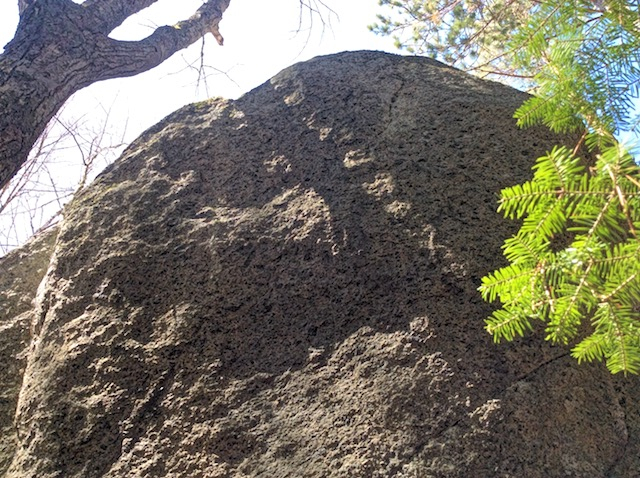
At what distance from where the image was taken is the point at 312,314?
1.73 meters

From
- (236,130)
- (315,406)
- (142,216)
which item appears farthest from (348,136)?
(315,406)

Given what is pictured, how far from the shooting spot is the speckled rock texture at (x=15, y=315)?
1933 mm

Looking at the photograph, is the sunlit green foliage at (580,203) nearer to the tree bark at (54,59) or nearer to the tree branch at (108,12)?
the tree bark at (54,59)

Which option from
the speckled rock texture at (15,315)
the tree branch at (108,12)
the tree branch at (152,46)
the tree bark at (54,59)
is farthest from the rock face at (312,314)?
the tree branch at (108,12)

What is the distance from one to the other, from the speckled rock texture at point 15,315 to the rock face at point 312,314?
0.38 ft

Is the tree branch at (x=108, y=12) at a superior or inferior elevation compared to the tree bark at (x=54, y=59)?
superior

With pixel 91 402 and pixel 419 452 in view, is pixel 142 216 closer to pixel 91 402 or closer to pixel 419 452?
pixel 91 402

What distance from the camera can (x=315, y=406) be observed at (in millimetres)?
1527

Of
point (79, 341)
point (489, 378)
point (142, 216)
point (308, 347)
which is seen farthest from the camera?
point (142, 216)

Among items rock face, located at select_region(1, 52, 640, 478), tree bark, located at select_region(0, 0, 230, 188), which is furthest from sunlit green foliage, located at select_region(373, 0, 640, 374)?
tree bark, located at select_region(0, 0, 230, 188)

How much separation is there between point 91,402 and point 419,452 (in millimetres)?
1044

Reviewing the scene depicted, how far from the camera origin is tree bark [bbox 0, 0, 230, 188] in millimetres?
2219

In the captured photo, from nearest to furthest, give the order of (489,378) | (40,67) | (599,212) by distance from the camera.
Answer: (599,212), (489,378), (40,67)

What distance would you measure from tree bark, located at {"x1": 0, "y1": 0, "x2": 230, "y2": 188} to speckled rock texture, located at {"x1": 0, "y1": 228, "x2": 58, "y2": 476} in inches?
15.3
